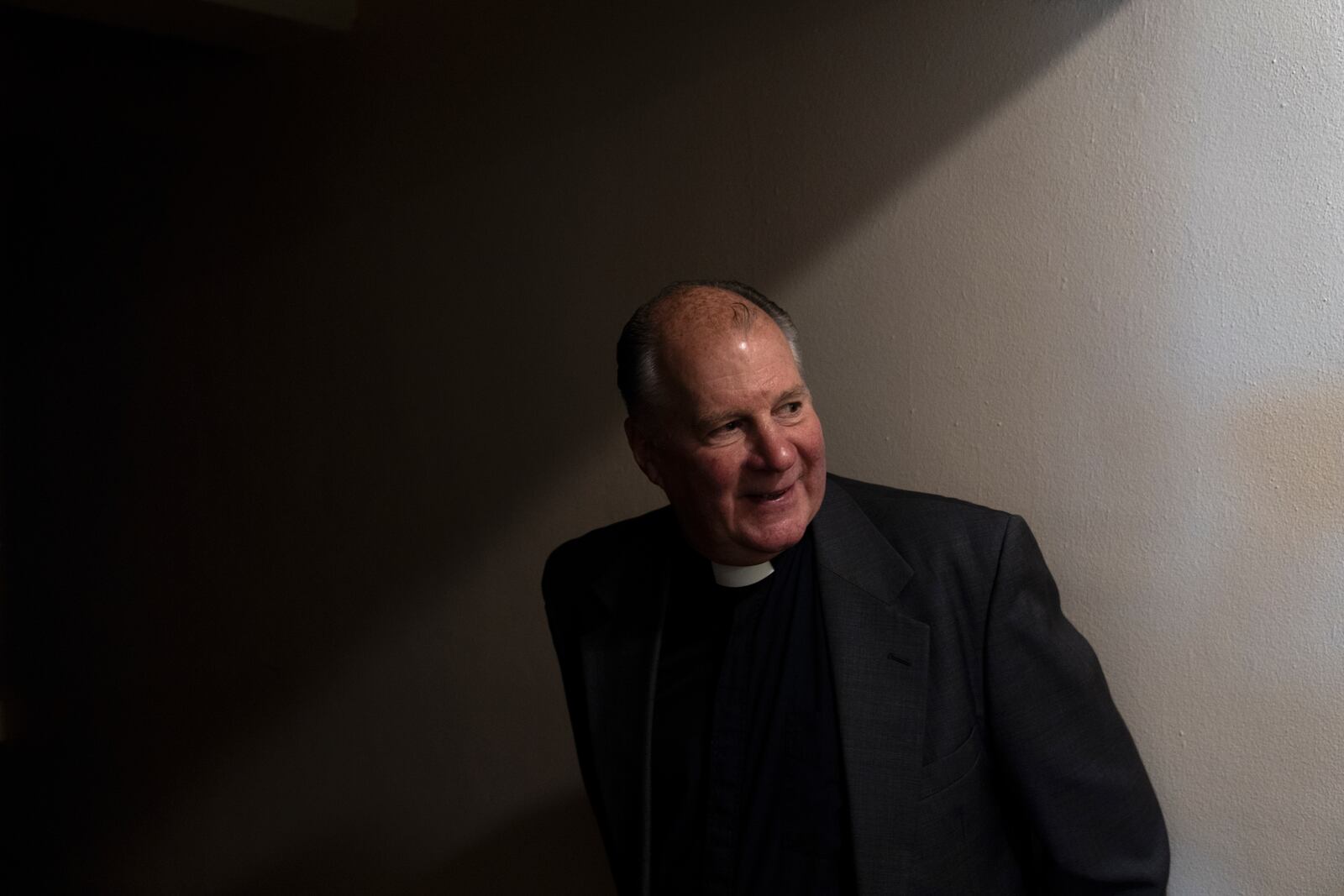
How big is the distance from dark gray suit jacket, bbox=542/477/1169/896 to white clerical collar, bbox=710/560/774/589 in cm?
9

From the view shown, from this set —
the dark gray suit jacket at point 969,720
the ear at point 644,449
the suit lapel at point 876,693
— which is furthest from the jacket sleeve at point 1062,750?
the ear at point 644,449

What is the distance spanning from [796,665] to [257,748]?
→ 2.00 m

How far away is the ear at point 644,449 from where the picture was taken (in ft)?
5.13

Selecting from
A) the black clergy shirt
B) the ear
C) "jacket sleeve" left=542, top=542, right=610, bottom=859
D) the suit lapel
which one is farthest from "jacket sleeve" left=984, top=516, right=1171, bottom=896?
"jacket sleeve" left=542, top=542, right=610, bottom=859

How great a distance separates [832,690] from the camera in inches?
59.2

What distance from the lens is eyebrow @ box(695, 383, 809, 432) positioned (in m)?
1.43

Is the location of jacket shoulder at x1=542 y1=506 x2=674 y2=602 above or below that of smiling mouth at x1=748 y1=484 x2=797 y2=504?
below

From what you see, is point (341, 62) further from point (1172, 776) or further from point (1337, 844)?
point (1337, 844)

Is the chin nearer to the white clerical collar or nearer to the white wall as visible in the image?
the white clerical collar

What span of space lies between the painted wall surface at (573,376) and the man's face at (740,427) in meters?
0.34

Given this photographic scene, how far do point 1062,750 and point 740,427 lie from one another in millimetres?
538

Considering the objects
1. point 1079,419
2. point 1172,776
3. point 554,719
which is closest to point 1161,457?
point 1079,419

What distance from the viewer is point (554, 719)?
2.37 m

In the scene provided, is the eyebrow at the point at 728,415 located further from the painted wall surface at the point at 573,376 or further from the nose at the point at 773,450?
the painted wall surface at the point at 573,376
